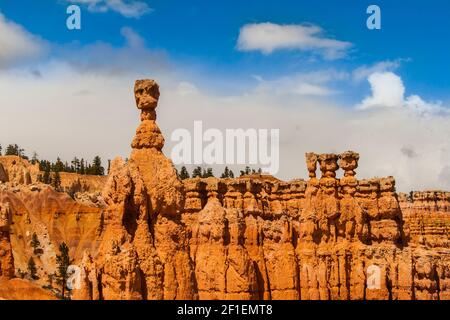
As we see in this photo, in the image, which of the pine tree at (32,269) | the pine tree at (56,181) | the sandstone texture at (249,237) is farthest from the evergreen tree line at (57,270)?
the sandstone texture at (249,237)

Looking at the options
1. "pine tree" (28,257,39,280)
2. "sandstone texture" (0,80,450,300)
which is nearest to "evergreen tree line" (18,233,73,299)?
"pine tree" (28,257,39,280)

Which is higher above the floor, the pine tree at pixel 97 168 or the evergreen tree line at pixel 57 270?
the pine tree at pixel 97 168

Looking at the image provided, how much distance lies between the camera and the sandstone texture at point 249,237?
78.5 ft

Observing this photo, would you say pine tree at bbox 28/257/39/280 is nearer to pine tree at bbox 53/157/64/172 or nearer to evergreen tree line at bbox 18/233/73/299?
evergreen tree line at bbox 18/233/73/299

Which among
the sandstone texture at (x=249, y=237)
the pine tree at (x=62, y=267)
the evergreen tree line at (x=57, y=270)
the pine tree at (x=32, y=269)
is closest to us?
the sandstone texture at (x=249, y=237)

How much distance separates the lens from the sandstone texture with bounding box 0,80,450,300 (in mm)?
23938

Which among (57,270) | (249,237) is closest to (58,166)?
(57,270)

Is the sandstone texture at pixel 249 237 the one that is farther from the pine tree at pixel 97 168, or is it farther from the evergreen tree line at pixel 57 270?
the pine tree at pixel 97 168

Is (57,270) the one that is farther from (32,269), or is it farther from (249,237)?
(249,237)

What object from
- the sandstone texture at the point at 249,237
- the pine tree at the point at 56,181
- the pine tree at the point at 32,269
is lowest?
the pine tree at the point at 32,269

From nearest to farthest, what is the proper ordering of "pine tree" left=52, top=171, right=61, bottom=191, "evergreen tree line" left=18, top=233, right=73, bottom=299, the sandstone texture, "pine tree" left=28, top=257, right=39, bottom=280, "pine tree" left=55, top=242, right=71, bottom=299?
the sandstone texture → "evergreen tree line" left=18, top=233, right=73, bottom=299 → "pine tree" left=55, top=242, right=71, bottom=299 → "pine tree" left=28, top=257, right=39, bottom=280 → "pine tree" left=52, top=171, right=61, bottom=191

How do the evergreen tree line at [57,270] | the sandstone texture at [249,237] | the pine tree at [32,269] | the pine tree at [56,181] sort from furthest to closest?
the pine tree at [56,181] < the pine tree at [32,269] < the evergreen tree line at [57,270] < the sandstone texture at [249,237]

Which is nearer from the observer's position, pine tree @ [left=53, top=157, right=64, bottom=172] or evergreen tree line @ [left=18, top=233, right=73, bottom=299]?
evergreen tree line @ [left=18, top=233, right=73, bottom=299]
